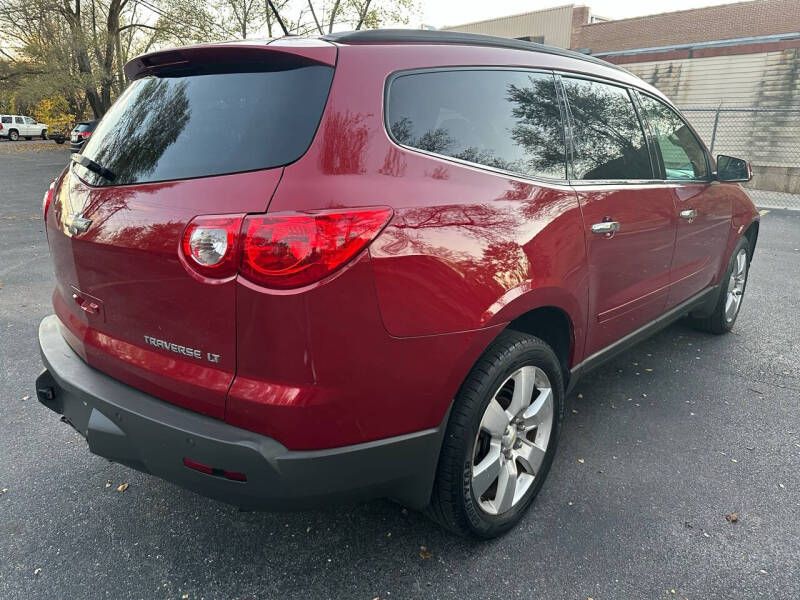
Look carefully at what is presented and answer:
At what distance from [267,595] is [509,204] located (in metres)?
1.59

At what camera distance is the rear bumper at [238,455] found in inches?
63.4

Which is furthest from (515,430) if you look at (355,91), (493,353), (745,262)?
(745,262)

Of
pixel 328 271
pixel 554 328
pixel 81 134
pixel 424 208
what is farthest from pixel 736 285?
pixel 81 134

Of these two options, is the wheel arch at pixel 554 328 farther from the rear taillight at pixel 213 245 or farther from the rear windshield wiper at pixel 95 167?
the rear windshield wiper at pixel 95 167

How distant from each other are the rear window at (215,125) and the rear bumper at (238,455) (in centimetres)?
71

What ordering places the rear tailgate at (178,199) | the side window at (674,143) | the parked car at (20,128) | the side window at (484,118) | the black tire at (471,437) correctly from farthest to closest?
the parked car at (20,128) → the side window at (674,143) → the black tire at (471,437) → the side window at (484,118) → the rear tailgate at (178,199)

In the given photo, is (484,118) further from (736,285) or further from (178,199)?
(736,285)

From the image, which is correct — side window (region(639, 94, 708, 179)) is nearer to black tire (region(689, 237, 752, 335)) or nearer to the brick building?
black tire (region(689, 237, 752, 335))

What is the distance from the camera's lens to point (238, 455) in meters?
1.59

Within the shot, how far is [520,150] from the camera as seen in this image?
86.5 inches

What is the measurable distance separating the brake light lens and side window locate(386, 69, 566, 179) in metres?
0.43

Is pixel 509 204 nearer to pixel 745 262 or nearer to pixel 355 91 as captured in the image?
pixel 355 91

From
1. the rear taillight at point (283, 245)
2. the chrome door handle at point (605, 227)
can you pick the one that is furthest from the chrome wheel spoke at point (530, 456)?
the rear taillight at point (283, 245)

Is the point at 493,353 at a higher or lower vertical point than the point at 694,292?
higher
